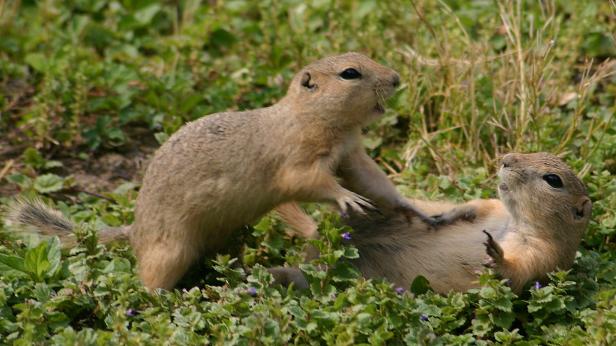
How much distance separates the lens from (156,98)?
711 centimetres

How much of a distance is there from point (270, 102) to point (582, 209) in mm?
2910

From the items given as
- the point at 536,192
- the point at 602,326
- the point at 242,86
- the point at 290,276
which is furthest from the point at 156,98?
the point at 602,326

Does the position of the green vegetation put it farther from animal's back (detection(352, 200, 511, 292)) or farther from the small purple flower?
animal's back (detection(352, 200, 511, 292))

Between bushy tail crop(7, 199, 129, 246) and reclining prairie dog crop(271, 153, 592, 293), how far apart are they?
1140 millimetres

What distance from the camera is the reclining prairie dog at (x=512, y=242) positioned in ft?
16.0

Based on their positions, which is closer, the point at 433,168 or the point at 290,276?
the point at 290,276

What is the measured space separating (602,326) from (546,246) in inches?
27.1

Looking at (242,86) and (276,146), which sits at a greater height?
(276,146)

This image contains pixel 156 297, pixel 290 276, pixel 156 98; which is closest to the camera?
pixel 156 297

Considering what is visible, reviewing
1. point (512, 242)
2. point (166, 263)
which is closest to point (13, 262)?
point (166, 263)

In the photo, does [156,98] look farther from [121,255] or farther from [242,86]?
[121,255]

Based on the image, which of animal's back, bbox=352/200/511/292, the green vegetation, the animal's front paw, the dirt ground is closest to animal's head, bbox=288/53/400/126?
the animal's front paw

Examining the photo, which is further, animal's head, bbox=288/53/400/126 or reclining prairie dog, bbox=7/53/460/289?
animal's head, bbox=288/53/400/126

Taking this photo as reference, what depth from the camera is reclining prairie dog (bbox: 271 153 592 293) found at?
16.0 feet
